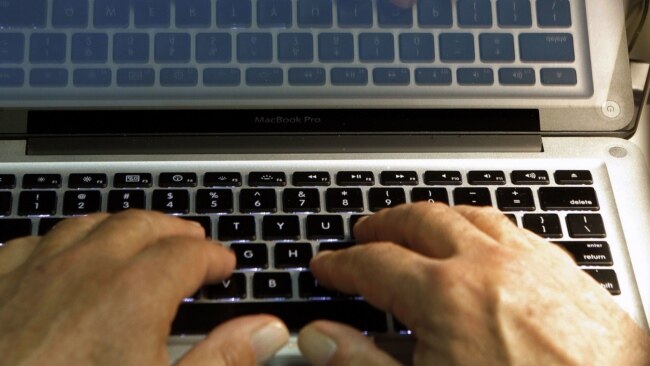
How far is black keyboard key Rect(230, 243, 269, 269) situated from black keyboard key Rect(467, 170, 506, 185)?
0.20m

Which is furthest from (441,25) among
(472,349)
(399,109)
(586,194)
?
(472,349)

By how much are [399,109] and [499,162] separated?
107 mm

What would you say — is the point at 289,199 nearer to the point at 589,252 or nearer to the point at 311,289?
the point at 311,289

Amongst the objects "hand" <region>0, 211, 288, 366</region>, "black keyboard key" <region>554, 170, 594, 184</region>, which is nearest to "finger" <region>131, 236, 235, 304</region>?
"hand" <region>0, 211, 288, 366</region>

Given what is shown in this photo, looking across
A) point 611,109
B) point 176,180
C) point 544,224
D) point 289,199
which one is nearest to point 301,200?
point 289,199

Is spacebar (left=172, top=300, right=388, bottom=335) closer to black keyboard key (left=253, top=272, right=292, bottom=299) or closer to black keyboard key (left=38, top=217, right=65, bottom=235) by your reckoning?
black keyboard key (left=253, top=272, right=292, bottom=299)

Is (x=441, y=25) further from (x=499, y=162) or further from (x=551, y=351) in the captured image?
(x=551, y=351)

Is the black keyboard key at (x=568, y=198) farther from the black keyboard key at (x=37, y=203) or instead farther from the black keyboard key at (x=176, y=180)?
the black keyboard key at (x=37, y=203)

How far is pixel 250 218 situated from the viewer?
0.60 m

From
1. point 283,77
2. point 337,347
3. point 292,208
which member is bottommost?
point 337,347

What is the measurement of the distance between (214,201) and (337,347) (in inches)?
7.1

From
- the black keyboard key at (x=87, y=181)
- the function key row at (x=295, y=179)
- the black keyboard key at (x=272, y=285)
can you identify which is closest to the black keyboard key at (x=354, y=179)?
the function key row at (x=295, y=179)

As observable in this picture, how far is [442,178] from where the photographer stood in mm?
630

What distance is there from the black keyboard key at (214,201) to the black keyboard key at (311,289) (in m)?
0.09
